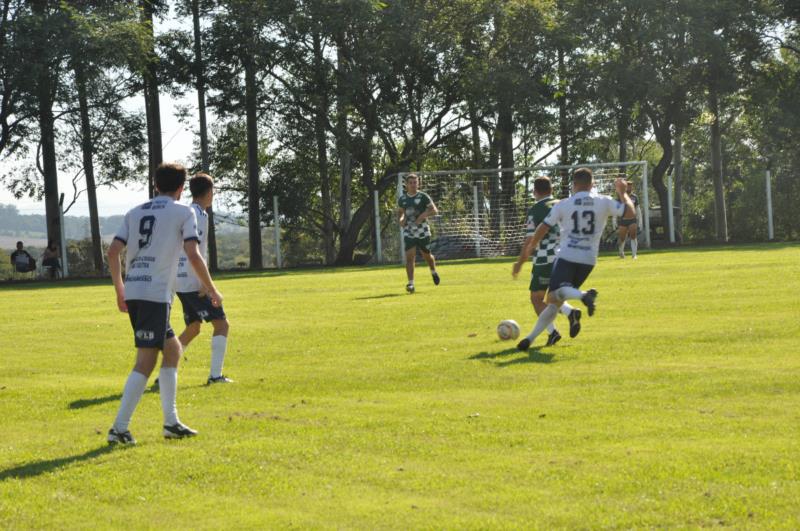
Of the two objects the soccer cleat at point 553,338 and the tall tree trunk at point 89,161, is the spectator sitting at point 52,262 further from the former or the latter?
the soccer cleat at point 553,338

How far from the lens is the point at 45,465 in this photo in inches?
310

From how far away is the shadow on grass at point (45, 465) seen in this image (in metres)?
7.61

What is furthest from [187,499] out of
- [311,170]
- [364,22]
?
[311,170]

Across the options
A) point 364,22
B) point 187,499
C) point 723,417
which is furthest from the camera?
point 364,22

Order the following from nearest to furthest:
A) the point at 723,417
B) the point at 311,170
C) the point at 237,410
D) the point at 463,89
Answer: the point at 723,417, the point at 237,410, the point at 463,89, the point at 311,170

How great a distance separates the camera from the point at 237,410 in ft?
32.4

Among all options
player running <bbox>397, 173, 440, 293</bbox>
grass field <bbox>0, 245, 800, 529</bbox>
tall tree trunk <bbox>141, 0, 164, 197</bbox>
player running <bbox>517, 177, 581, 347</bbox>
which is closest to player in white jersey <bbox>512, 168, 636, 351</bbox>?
grass field <bbox>0, 245, 800, 529</bbox>

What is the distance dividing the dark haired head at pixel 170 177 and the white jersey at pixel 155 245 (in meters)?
0.08

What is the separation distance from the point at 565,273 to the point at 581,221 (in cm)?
61

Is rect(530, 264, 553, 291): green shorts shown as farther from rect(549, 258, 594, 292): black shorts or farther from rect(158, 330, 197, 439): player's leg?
rect(158, 330, 197, 439): player's leg

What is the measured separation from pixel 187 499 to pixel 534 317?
1049 cm

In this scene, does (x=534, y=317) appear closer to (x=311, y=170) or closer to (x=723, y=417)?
(x=723, y=417)

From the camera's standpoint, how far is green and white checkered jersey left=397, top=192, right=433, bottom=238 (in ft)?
79.7

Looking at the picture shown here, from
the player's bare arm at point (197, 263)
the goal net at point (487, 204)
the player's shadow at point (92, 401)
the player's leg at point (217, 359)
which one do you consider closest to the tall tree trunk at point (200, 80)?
the goal net at point (487, 204)
